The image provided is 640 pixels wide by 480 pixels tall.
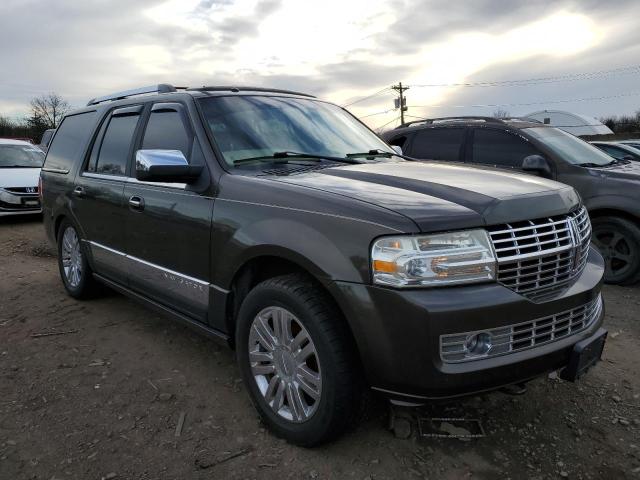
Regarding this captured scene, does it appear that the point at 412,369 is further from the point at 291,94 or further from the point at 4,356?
the point at 4,356

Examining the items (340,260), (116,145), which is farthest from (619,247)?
(116,145)

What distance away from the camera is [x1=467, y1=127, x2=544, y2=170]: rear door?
628 centimetres

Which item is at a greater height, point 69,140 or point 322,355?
point 69,140

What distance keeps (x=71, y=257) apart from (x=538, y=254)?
4359 millimetres

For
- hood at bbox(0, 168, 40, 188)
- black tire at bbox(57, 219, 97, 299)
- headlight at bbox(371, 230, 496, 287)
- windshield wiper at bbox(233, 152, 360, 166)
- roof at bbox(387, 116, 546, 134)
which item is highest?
roof at bbox(387, 116, 546, 134)

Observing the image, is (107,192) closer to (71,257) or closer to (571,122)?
(71,257)

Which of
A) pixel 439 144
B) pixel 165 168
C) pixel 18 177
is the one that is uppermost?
pixel 439 144

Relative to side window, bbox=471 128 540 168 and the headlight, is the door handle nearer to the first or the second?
the headlight

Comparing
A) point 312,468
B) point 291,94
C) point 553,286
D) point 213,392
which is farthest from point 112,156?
point 553,286

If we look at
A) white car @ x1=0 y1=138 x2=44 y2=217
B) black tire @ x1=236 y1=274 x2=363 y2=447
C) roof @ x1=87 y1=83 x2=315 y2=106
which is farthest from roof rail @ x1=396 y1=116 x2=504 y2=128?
white car @ x1=0 y1=138 x2=44 y2=217

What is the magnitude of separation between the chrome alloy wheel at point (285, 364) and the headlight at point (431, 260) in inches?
21.7

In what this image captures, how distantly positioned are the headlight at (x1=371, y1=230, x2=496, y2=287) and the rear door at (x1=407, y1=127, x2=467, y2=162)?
4683 millimetres

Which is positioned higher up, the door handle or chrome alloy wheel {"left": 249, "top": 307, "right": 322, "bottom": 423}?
the door handle

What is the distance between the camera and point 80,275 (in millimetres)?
4961
